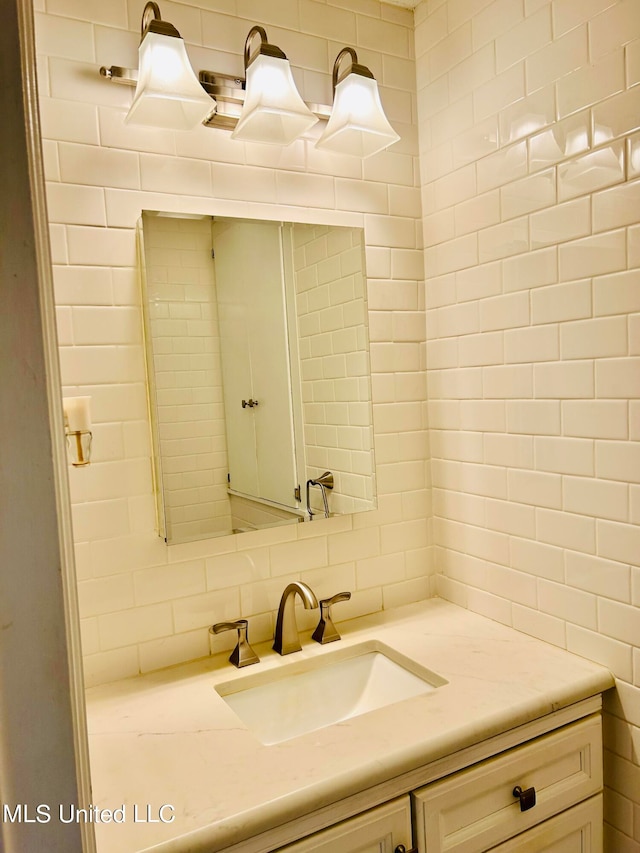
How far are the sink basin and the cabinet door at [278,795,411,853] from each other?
0.89ft

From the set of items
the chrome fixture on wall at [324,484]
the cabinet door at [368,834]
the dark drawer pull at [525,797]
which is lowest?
the dark drawer pull at [525,797]

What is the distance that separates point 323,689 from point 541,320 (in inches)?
39.2

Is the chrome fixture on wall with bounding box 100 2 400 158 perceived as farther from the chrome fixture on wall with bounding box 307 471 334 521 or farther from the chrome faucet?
the chrome faucet

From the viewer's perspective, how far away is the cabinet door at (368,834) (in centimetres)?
98

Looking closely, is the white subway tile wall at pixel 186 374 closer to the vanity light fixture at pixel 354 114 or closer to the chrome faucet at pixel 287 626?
the chrome faucet at pixel 287 626

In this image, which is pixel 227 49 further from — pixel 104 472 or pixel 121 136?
pixel 104 472

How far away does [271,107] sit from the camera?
1.37 meters

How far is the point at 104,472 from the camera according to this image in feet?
4.41

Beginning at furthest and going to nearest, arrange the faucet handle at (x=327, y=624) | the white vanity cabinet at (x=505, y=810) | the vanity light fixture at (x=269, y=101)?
the faucet handle at (x=327, y=624) → the vanity light fixture at (x=269, y=101) → the white vanity cabinet at (x=505, y=810)

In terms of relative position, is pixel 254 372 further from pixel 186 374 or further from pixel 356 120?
pixel 356 120

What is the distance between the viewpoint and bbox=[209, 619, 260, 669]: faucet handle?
4.55ft

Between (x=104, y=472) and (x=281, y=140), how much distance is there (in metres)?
0.88

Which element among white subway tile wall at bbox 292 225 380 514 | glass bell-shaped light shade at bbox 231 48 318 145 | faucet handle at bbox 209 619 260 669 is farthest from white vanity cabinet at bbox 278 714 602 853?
glass bell-shaped light shade at bbox 231 48 318 145

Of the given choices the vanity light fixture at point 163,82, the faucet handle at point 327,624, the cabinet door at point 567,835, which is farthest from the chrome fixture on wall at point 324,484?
the vanity light fixture at point 163,82
